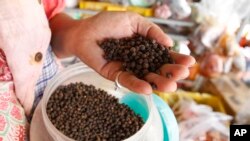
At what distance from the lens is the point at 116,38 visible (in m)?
0.71

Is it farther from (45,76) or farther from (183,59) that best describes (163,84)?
(45,76)

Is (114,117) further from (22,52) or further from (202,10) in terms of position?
(202,10)

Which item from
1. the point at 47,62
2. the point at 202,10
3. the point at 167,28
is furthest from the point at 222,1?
the point at 47,62

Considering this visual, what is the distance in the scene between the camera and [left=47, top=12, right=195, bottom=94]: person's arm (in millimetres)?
649

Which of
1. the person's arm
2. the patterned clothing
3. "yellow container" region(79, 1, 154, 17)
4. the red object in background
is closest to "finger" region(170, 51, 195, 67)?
the person's arm

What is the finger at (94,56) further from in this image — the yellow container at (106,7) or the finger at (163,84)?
the yellow container at (106,7)

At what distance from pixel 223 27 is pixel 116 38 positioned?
80cm

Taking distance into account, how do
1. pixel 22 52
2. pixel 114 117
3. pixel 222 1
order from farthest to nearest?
1. pixel 222 1
2. pixel 114 117
3. pixel 22 52

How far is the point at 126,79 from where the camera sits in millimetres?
578

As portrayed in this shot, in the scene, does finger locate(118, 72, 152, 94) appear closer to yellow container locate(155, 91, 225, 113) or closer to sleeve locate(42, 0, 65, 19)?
sleeve locate(42, 0, 65, 19)

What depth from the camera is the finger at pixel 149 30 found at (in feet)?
2.13

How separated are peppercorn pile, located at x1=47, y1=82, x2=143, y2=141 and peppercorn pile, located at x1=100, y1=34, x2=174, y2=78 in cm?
12

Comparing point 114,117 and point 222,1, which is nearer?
point 114,117

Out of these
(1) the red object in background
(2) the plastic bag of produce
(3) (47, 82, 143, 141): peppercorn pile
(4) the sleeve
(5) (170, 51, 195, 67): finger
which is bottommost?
(2) the plastic bag of produce
